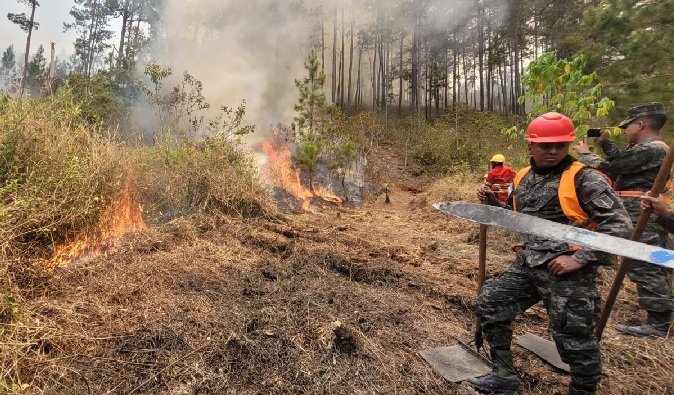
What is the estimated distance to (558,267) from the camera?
80.2 inches

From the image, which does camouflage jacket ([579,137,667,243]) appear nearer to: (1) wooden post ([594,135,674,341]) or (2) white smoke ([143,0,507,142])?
(1) wooden post ([594,135,674,341])

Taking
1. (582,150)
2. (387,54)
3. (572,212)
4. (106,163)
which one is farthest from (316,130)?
(387,54)

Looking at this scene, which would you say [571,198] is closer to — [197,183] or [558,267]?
[558,267]

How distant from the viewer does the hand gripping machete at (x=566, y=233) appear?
1827 mm

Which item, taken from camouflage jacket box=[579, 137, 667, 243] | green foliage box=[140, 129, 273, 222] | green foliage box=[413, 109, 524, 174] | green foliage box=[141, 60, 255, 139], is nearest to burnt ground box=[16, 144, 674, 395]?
camouflage jacket box=[579, 137, 667, 243]

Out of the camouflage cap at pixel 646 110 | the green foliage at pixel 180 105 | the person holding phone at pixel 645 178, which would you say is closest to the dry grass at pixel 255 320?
the person holding phone at pixel 645 178

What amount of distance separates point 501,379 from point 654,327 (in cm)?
196

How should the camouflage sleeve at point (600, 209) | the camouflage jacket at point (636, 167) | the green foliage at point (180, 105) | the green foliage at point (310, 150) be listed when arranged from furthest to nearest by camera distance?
the green foliage at point (310, 150)
the green foliage at point (180, 105)
the camouflage jacket at point (636, 167)
the camouflage sleeve at point (600, 209)

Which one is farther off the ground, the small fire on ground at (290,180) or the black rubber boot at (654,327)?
the small fire on ground at (290,180)

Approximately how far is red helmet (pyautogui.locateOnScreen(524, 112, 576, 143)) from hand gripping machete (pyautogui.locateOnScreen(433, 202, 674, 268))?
0.50 meters

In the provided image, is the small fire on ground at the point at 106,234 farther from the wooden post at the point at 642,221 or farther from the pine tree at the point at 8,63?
the pine tree at the point at 8,63

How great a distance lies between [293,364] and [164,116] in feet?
41.6

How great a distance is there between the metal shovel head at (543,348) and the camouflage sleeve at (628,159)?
5.35 ft

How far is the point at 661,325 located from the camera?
3193 mm
